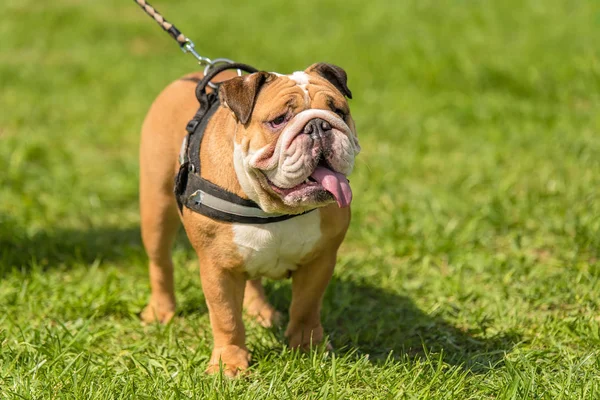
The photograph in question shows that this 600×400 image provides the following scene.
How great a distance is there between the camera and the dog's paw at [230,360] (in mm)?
3627

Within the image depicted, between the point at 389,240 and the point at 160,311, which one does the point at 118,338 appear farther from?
the point at 389,240

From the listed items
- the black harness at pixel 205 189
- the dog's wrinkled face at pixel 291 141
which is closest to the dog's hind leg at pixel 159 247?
the black harness at pixel 205 189

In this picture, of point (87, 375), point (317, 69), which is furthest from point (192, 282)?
point (317, 69)

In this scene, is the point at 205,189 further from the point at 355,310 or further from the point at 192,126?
the point at 355,310

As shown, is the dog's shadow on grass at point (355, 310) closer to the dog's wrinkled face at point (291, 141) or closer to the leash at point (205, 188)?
the leash at point (205, 188)

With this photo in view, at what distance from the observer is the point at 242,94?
321cm

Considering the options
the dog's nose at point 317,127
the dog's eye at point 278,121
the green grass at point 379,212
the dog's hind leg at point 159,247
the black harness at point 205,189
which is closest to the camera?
the dog's nose at point 317,127

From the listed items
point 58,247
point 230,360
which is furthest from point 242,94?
point 58,247

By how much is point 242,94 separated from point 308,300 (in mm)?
1087

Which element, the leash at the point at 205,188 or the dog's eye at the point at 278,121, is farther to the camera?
the leash at the point at 205,188

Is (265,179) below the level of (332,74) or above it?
below

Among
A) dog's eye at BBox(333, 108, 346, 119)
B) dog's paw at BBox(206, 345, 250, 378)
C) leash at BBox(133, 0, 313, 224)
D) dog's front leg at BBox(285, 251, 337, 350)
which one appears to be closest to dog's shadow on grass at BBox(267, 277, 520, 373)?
dog's front leg at BBox(285, 251, 337, 350)

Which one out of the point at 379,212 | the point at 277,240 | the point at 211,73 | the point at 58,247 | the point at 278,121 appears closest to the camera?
the point at 278,121

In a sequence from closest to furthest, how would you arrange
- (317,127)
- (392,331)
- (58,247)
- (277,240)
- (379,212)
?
(317,127) < (277,240) < (392,331) < (58,247) < (379,212)
